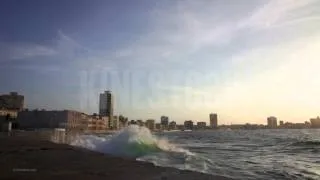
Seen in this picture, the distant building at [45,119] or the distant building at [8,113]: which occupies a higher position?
the distant building at [8,113]

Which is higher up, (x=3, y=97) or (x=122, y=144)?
(x=3, y=97)

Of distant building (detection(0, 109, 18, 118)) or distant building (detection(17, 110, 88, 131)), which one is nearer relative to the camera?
distant building (detection(17, 110, 88, 131))

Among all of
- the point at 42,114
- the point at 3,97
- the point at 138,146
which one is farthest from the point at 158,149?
the point at 3,97

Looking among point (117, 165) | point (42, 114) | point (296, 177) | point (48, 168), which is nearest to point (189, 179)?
point (117, 165)

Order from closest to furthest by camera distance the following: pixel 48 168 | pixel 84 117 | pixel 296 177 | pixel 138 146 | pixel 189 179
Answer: pixel 189 179 < pixel 48 168 < pixel 296 177 < pixel 138 146 < pixel 84 117

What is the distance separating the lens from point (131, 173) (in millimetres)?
A: 9453

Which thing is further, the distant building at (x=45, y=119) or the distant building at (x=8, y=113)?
the distant building at (x=8, y=113)

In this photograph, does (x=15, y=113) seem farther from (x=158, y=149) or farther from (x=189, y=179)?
(x=189, y=179)

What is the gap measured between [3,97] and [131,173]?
636ft

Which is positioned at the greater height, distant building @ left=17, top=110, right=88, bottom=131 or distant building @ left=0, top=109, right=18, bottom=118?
distant building @ left=0, top=109, right=18, bottom=118

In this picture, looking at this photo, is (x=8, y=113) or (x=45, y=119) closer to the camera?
(x=45, y=119)

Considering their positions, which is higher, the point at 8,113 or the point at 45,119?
the point at 8,113

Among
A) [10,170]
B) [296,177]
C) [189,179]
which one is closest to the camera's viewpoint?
[189,179]

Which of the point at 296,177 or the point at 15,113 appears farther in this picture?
the point at 15,113
